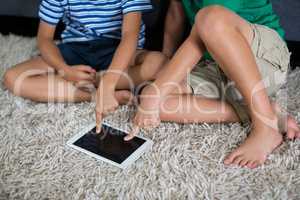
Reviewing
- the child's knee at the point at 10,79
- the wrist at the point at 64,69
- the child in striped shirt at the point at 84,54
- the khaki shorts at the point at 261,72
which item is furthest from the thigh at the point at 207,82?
the child's knee at the point at 10,79

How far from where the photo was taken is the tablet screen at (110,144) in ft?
3.09

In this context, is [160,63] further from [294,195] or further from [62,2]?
[294,195]

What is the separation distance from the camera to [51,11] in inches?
44.6

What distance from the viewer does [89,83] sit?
114cm

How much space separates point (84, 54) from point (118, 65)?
0.19 meters

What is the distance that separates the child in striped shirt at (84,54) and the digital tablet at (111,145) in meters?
0.12

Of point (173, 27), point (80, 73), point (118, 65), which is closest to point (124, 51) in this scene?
point (118, 65)

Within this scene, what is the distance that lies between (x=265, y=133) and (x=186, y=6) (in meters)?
0.42

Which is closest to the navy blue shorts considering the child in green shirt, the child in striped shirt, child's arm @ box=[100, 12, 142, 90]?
the child in striped shirt

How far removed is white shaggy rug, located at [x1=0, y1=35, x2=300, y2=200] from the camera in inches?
33.4

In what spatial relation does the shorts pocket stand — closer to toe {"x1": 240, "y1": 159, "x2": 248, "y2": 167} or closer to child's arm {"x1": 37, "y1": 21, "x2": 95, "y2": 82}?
toe {"x1": 240, "y1": 159, "x2": 248, "y2": 167}

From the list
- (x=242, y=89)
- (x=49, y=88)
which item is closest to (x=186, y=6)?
(x=242, y=89)

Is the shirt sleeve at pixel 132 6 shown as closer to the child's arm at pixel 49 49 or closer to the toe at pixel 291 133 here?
the child's arm at pixel 49 49

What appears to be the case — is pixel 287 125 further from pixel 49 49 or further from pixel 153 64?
pixel 49 49
